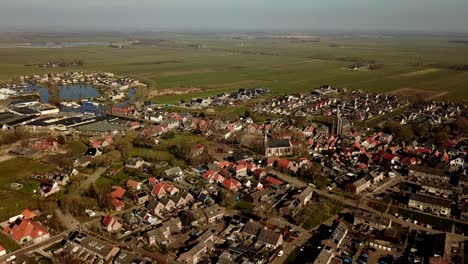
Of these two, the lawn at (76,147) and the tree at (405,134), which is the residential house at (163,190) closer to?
the lawn at (76,147)

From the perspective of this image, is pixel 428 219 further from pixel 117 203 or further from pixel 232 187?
pixel 117 203

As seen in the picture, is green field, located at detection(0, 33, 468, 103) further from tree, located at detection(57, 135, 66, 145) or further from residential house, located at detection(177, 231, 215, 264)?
residential house, located at detection(177, 231, 215, 264)

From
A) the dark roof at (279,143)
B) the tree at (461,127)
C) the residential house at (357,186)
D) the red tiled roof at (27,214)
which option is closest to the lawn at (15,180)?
the red tiled roof at (27,214)

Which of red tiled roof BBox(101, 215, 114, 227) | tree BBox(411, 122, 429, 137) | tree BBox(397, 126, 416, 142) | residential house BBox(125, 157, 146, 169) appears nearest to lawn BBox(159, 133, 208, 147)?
residential house BBox(125, 157, 146, 169)

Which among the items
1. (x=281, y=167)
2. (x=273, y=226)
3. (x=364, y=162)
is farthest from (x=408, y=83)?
(x=273, y=226)

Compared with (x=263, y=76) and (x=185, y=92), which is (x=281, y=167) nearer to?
(x=185, y=92)

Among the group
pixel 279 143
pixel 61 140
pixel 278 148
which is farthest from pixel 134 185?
pixel 279 143
